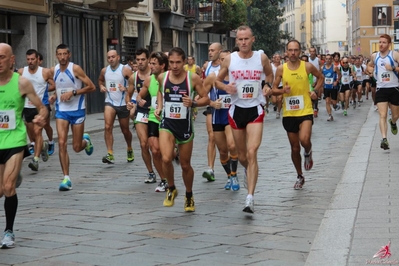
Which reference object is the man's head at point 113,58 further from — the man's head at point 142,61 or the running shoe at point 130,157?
the man's head at point 142,61

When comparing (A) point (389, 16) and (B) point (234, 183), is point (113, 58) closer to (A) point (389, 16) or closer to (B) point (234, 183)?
→ (B) point (234, 183)

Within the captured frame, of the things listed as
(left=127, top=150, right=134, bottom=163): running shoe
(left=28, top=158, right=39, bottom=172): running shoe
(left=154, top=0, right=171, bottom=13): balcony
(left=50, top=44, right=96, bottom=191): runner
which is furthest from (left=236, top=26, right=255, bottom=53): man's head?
(left=154, top=0, right=171, bottom=13): balcony

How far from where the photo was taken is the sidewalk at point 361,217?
21.8 feet

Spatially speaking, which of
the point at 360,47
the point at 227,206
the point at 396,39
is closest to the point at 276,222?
the point at 227,206

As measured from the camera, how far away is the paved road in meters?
7.00

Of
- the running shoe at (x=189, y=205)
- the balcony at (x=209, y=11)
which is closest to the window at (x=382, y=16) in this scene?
the balcony at (x=209, y=11)

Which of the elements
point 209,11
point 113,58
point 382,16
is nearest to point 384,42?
point 113,58

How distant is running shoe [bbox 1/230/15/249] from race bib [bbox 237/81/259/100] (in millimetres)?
3005

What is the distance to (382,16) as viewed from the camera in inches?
3012

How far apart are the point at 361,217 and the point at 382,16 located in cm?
7039

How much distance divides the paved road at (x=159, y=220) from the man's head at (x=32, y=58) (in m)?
1.65

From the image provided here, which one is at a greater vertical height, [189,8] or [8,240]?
[189,8]

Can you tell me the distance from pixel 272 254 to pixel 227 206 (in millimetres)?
2638

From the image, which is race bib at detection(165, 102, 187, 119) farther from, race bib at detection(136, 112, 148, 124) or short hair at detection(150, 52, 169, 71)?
race bib at detection(136, 112, 148, 124)
